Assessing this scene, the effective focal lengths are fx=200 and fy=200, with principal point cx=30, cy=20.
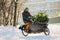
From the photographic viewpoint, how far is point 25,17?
3865mm

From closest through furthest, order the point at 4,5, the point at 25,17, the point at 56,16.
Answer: the point at 25,17, the point at 4,5, the point at 56,16

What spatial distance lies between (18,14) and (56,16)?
176 centimetres

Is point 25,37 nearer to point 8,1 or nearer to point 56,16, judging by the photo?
point 8,1

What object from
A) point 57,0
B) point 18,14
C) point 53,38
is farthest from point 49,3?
point 53,38

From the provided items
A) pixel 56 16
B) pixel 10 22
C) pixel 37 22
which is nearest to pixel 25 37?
pixel 37 22

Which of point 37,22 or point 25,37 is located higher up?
point 37,22

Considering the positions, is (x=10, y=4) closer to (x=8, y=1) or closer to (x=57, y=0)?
(x=8, y=1)

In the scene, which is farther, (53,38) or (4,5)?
(4,5)

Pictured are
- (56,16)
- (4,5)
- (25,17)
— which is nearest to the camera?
(25,17)

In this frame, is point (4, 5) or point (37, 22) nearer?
point (37, 22)

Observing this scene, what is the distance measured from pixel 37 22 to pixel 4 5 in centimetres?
292

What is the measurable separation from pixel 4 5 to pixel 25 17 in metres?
2.90

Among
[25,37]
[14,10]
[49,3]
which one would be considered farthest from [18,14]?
[25,37]

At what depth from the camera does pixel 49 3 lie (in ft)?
26.2
